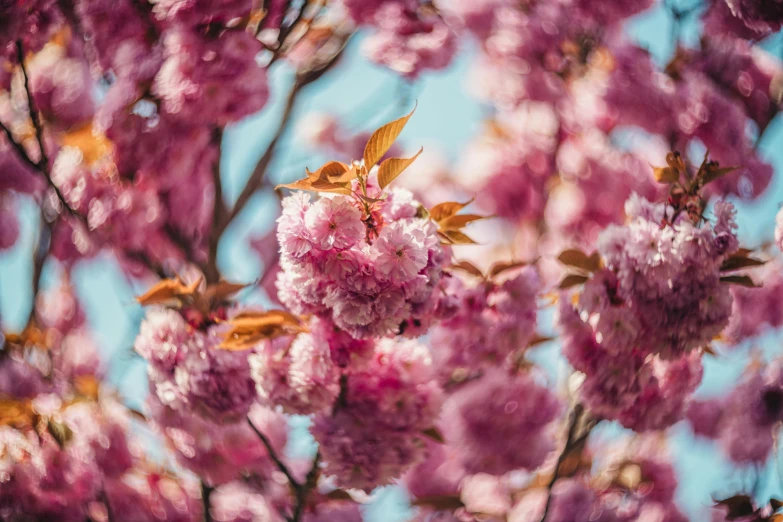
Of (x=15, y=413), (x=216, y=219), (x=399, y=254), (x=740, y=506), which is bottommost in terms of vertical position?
(x=740, y=506)

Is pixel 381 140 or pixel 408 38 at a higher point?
pixel 381 140

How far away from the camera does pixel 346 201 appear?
90 centimetres

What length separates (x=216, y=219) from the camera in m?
1.76

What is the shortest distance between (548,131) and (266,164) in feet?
4.61

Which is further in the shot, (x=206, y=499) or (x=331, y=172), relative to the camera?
(x=206, y=499)

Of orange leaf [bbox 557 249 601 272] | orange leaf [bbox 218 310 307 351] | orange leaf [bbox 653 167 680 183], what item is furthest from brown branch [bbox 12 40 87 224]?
orange leaf [bbox 653 167 680 183]

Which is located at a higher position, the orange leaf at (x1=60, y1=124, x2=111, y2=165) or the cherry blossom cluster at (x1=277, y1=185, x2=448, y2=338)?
the cherry blossom cluster at (x1=277, y1=185, x2=448, y2=338)

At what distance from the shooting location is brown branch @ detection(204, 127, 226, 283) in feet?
5.51

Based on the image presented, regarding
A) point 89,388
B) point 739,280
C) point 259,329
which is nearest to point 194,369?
point 259,329

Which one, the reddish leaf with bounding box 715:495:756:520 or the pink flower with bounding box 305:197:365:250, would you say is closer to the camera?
the pink flower with bounding box 305:197:365:250

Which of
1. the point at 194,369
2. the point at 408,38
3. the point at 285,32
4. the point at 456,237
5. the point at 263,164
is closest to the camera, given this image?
the point at 456,237

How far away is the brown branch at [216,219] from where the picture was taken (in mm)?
1679

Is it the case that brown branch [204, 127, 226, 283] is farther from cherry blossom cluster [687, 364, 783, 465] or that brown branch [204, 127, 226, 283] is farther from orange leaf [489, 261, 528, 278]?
cherry blossom cluster [687, 364, 783, 465]

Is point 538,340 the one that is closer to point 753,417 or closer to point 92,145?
point 753,417
